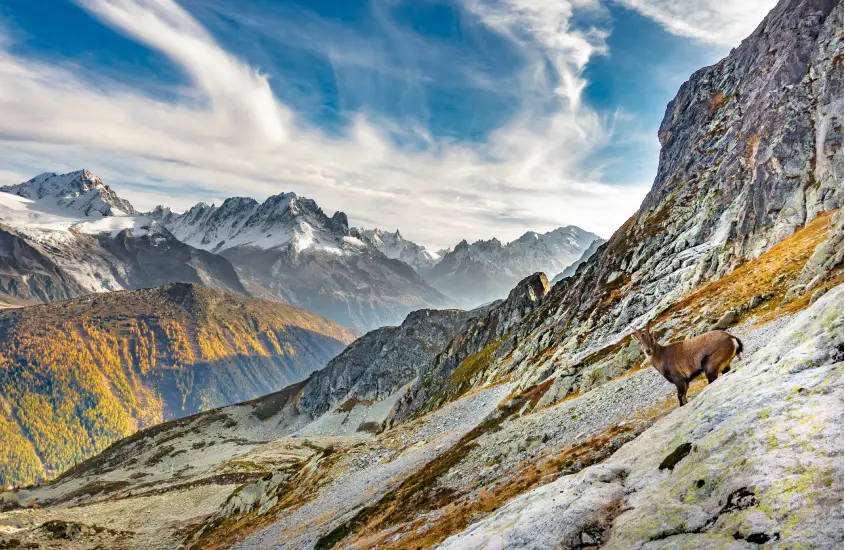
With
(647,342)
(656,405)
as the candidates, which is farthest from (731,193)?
(647,342)

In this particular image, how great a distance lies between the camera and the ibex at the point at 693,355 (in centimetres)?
1636

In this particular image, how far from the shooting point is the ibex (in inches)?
644

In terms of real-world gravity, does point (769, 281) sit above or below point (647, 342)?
above

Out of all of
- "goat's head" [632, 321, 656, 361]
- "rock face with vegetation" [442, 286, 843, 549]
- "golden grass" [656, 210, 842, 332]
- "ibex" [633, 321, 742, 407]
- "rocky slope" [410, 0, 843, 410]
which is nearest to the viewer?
"rock face with vegetation" [442, 286, 843, 549]

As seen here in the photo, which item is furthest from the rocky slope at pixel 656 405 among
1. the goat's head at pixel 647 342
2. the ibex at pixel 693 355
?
the goat's head at pixel 647 342

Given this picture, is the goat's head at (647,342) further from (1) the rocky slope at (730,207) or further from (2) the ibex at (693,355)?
(1) the rocky slope at (730,207)

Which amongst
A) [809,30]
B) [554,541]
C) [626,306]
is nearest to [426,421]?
[626,306]

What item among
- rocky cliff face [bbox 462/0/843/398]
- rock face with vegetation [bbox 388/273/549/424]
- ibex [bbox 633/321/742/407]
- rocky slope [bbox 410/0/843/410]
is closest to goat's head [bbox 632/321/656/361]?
ibex [bbox 633/321/742/407]

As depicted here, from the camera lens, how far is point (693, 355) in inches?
680

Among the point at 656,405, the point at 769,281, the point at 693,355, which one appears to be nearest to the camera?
the point at 693,355

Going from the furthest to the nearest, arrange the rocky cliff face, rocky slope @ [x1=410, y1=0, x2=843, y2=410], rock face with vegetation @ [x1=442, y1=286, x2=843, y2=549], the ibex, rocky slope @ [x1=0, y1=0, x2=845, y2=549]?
the rocky cliff face → rocky slope @ [x1=410, y1=0, x2=843, y2=410] → the ibex → rocky slope @ [x1=0, y1=0, x2=845, y2=549] → rock face with vegetation @ [x1=442, y1=286, x2=843, y2=549]

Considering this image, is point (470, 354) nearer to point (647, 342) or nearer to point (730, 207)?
point (730, 207)

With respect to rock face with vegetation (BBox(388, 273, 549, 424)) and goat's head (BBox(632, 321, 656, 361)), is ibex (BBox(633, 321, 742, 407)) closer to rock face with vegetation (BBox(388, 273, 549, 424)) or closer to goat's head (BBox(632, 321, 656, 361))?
goat's head (BBox(632, 321, 656, 361))

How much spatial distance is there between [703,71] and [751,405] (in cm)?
15160
